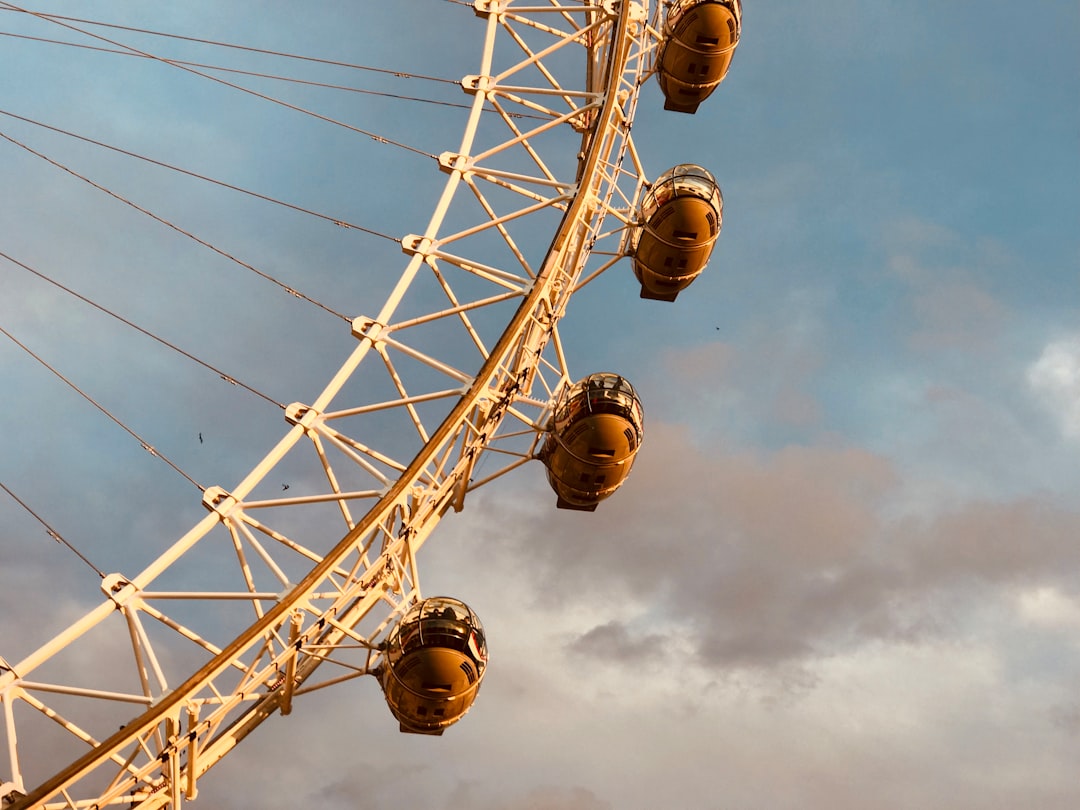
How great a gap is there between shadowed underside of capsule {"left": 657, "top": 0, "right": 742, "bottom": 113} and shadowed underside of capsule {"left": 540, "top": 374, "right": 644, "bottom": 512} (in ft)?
15.8

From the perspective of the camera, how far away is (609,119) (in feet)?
70.4

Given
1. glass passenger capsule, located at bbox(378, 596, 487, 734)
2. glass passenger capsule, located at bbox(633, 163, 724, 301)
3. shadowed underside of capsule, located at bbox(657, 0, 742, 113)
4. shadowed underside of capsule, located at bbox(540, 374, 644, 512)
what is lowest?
glass passenger capsule, located at bbox(378, 596, 487, 734)

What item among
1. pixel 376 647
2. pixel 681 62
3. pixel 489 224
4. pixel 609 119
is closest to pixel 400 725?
pixel 376 647

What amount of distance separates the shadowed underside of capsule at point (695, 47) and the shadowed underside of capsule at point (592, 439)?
15.8ft

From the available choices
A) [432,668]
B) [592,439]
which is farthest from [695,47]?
[432,668]

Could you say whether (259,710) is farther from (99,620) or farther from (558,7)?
(558,7)

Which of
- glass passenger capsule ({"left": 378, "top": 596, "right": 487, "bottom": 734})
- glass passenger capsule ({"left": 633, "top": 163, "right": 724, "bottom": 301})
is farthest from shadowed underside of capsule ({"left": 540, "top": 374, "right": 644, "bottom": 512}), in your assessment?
glass passenger capsule ({"left": 378, "top": 596, "right": 487, "bottom": 734})

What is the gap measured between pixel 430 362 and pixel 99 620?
17.4 ft

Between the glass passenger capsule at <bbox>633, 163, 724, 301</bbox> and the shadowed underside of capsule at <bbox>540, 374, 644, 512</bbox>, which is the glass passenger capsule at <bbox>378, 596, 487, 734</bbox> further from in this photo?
Answer: the glass passenger capsule at <bbox>633, 163, 724, 301</bbox>

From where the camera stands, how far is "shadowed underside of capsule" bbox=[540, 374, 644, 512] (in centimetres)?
2069

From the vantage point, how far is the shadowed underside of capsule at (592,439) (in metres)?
20.7

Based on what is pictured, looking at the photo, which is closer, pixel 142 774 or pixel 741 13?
pixel 142 774

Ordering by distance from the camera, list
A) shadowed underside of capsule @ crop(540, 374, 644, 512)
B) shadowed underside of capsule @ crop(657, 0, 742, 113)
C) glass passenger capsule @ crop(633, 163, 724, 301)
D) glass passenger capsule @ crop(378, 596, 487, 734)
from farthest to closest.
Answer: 1. shadowed underside of capsule @ crop(657, 0, 742, 113)
2. glass passenger capsule @ crop(633, 163, 724, 301)
3. shadowed underside of capsule @ crop(540, 374, 644, 512)
4. glass passenger capsule @ crop(378, 596, 487, 734)

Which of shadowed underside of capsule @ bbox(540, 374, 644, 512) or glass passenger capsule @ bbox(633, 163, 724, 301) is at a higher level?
glass passenger capsule @ bbox(633, 163, 724, 301)
